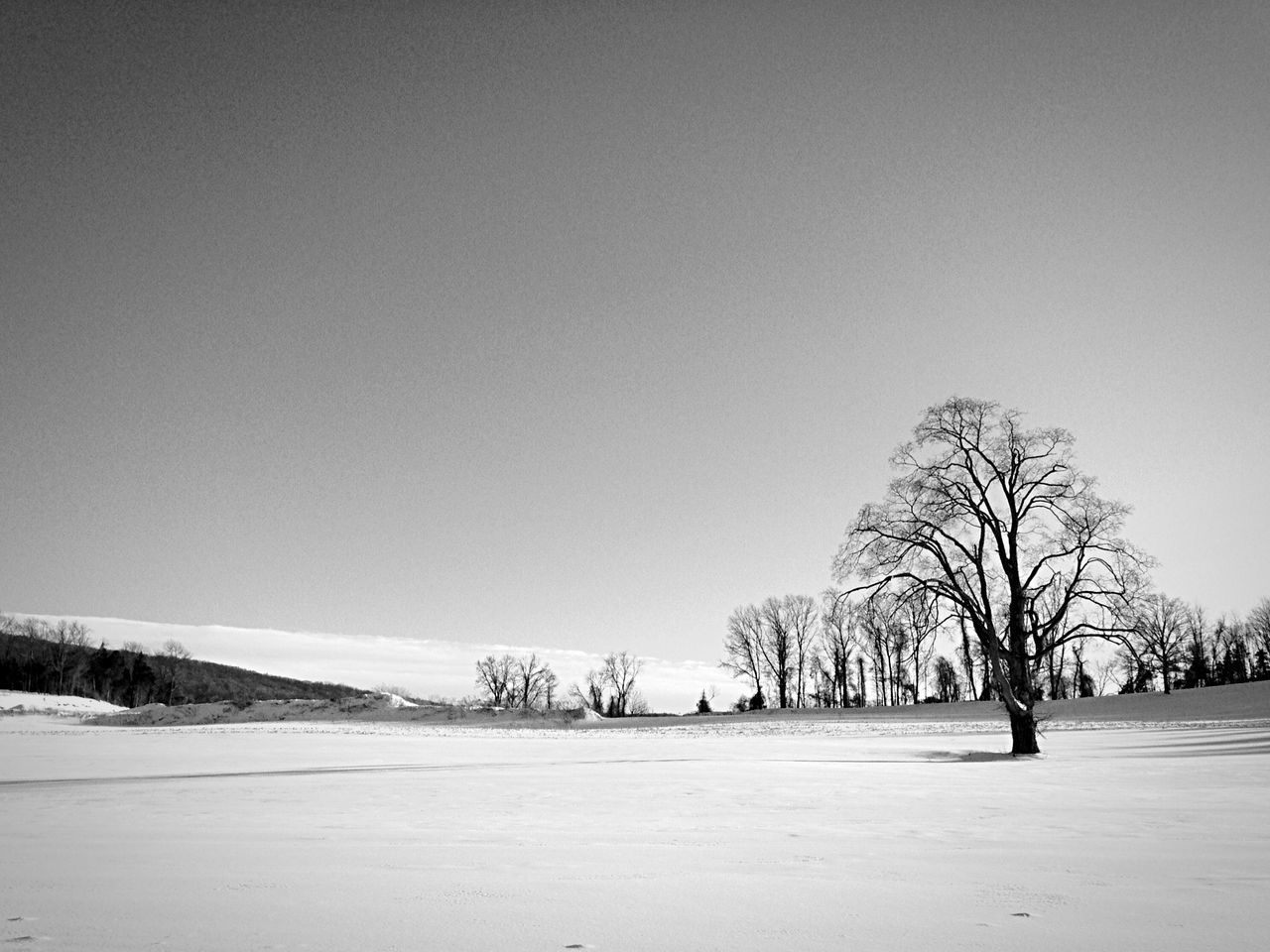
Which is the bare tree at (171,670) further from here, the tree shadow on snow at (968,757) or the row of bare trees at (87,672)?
the tree shadow on snow at (968,757)

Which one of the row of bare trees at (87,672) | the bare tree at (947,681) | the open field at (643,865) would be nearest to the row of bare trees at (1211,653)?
the bare tree at (947,681)

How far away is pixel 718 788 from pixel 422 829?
5719mm

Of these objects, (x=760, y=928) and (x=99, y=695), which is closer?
(x=760, y=928)

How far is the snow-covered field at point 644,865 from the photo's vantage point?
3863 millimetres

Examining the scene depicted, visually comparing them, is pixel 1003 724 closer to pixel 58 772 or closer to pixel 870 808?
pixel 870 808

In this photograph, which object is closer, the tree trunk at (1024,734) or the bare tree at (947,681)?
the tree trunk at (1024,734)

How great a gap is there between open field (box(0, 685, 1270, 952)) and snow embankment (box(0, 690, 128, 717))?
7889 centimetres

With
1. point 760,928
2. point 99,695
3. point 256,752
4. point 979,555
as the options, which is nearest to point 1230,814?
point 760,928

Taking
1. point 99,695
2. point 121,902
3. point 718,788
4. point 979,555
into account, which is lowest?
point 99,695

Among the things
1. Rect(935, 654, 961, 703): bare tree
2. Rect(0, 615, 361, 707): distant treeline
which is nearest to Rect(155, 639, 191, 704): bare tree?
Rect(0, 615, 361, 707): distant treeline

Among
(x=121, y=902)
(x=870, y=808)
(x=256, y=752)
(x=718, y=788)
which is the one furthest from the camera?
(x=256, y=752)

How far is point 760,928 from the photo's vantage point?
12.9 ft

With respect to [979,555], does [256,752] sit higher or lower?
lower

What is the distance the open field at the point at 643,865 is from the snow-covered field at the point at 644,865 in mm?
27
